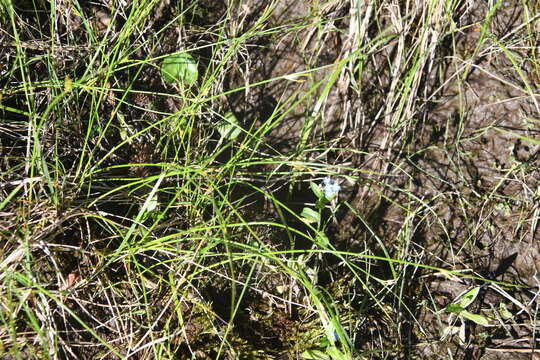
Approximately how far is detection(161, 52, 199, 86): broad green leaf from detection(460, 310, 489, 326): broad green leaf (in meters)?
1.07

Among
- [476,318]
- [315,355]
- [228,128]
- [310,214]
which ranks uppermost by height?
[228,128]

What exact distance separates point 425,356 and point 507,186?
23.6 inches

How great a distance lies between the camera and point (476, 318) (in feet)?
5.08

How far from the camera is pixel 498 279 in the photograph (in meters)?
1.62

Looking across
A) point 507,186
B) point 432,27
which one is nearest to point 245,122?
point 432,27

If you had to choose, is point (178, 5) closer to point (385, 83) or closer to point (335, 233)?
point (385, 83)

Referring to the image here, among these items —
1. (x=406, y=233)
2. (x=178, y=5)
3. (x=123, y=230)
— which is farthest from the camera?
(x=178, y=5)

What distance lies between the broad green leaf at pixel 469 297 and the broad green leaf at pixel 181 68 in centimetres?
104

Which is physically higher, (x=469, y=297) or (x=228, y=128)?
(x=228, y=128)

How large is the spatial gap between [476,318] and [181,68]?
117cm

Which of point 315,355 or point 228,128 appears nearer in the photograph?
point 315,355

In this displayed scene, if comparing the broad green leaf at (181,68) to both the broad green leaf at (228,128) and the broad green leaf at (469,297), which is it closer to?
the broad green leaf at (228,128)

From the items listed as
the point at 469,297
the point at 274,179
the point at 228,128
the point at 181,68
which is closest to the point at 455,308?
the point at 469,297

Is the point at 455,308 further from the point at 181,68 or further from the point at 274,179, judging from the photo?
the point at 181,68
